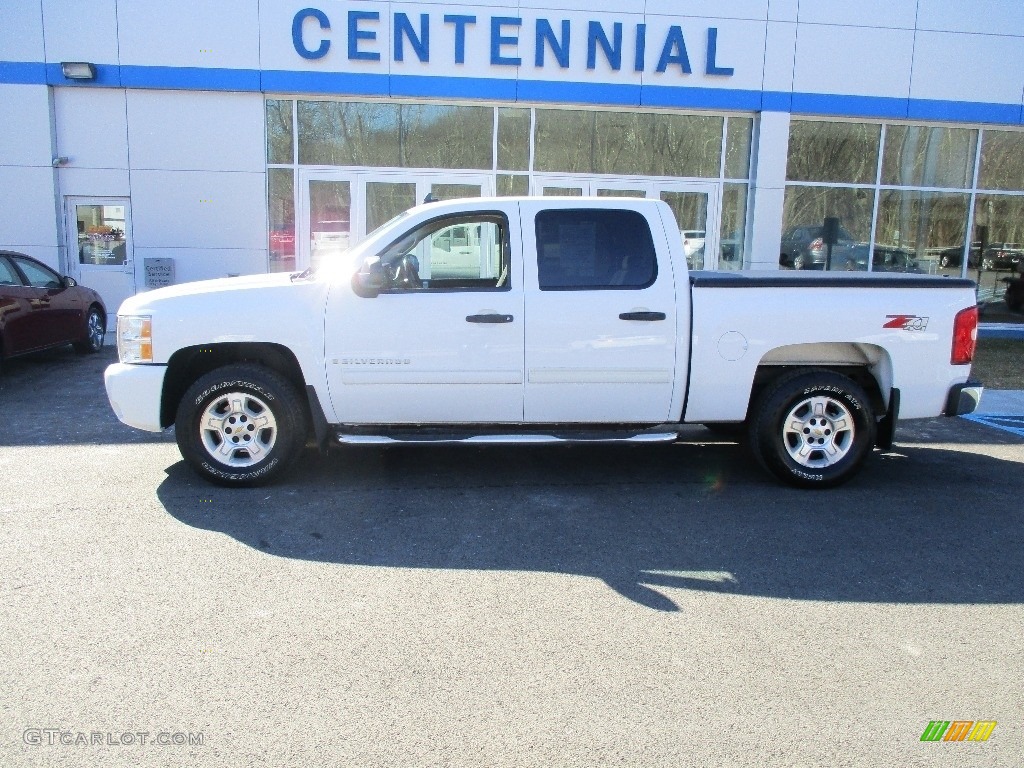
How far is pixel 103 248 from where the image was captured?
13742mm

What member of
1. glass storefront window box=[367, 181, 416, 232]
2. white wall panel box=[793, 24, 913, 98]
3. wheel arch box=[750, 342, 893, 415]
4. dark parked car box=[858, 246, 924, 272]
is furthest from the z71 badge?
dark parked car box=[858, 246, 924, 272]

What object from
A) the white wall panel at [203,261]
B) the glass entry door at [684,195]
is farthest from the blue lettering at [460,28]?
the white wall panel at [203,261]

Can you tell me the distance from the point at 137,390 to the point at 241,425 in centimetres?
71

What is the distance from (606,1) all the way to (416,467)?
1015 cm

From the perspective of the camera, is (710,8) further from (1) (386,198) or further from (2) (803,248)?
(1) (386,198)

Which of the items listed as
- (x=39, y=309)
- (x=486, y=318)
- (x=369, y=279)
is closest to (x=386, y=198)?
(x=39, y=309)

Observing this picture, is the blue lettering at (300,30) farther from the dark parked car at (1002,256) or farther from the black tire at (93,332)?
the dark parked car at (1002,256)

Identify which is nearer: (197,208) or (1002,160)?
(197,208)

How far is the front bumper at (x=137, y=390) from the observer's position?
557 centimetres

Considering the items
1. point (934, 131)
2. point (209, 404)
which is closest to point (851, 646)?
point (209, 404)

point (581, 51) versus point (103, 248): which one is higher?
point (581, 51)

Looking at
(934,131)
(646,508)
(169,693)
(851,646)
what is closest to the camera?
(169,693)

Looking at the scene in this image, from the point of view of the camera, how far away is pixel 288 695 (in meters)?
3.21

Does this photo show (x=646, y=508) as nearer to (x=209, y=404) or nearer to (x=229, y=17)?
(x=209, y=404)
